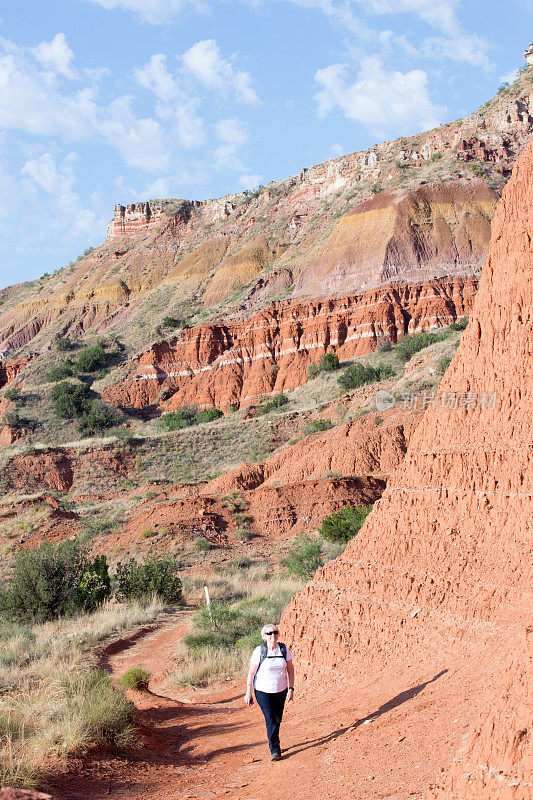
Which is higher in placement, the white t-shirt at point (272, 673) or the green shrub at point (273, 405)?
the green shrub at point (273, 405)

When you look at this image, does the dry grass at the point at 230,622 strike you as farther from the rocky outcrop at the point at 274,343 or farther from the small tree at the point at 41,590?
the rocky outcrop at the point at 274,343

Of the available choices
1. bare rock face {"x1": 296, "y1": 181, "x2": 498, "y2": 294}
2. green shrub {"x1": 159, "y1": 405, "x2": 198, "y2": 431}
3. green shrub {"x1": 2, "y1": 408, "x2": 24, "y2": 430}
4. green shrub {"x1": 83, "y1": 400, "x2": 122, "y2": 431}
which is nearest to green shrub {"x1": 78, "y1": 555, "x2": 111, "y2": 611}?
green shrub {"x1": 159, "y1": 405, "x2": 198, "y2": 431}

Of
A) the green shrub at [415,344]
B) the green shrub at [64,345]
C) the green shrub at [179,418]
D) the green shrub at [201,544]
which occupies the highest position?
the green shrub at [64,345]

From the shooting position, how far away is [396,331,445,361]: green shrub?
54.8 meters

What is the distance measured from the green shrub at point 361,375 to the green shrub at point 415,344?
201 centimetres

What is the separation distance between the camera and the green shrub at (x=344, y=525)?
77.8 ft

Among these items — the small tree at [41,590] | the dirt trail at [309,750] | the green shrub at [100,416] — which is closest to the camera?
the dirt trail at [309,750]

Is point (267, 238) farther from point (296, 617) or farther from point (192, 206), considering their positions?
point (296, 617)

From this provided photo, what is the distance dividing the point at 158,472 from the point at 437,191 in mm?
46124

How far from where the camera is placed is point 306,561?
21531mm

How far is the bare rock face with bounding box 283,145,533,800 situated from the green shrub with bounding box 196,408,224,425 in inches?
1929

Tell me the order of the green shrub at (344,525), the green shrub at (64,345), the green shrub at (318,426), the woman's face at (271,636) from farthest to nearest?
the green shrub at (64,345) < the green shrub at (318,426) < the green shrub at (344,525) < the woman's face at (271,636)

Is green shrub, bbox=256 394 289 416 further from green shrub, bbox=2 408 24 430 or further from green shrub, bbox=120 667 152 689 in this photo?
green shrub, bbox=120 667 152 689

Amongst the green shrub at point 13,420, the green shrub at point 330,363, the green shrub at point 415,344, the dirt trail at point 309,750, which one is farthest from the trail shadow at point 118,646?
the green shrub at point 13,420
